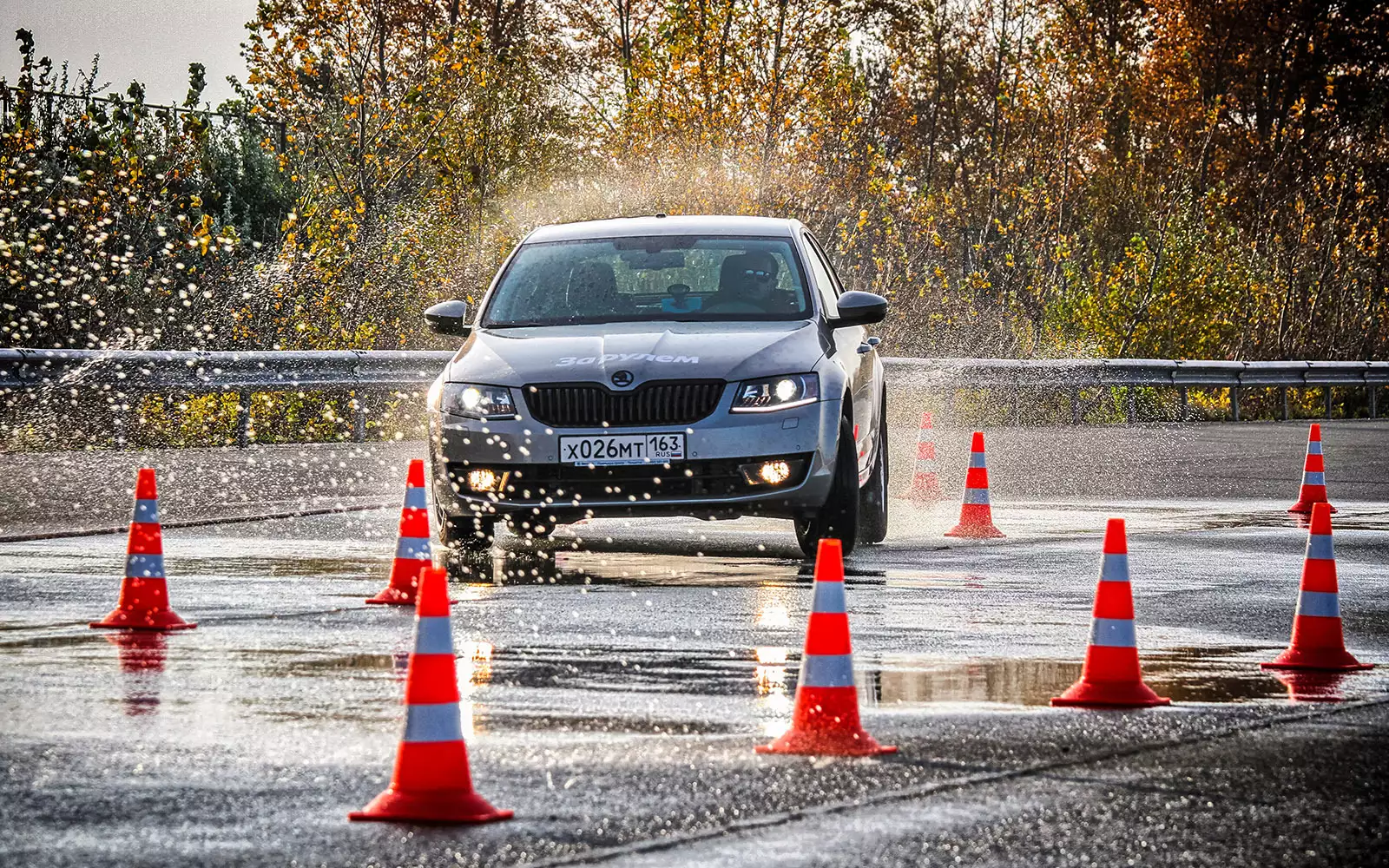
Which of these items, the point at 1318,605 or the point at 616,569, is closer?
the point at 1318,605

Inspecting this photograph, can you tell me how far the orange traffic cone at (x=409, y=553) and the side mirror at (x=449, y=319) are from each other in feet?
8.84

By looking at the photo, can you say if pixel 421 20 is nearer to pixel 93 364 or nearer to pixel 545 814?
pixel 93 364

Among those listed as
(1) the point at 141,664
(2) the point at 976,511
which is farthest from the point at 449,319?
(1) the point at 141,664

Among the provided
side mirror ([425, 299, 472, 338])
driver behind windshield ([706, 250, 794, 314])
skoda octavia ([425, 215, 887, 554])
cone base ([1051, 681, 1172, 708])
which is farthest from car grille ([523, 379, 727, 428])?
cone base ([1051, 681, 1172, 708])

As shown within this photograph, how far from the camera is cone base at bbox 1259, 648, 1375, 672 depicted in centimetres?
792

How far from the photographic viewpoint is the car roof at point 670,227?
41.4 feet

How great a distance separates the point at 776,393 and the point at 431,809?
6048mm

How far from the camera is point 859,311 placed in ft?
38.8

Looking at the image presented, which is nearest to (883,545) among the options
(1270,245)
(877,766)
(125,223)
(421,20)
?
(877,766)

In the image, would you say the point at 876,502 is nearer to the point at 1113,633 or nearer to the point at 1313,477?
the point at 1313,477

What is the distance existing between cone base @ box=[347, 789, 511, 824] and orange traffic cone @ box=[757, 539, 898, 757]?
1.13 m

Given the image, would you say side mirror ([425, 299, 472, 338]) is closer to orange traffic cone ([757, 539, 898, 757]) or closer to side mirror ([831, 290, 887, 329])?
side mirror ([831, 290, 887, 329])

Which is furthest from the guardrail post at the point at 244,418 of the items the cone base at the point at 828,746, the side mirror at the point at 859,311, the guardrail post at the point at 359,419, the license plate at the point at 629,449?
the cone base at the point at 828,746

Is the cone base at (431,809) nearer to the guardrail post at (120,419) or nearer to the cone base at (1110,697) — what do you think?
the cone base at (1110,697)
